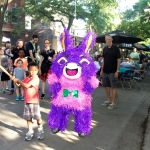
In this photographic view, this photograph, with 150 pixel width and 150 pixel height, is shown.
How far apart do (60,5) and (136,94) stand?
16557mm

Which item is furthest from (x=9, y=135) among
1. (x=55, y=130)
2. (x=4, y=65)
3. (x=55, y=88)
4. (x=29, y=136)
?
(x=4, y=65)

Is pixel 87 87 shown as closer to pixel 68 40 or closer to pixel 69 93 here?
pixel 69 93

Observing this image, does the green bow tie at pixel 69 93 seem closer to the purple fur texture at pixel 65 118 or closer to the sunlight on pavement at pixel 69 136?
the purple fur texture at pixel 65 118

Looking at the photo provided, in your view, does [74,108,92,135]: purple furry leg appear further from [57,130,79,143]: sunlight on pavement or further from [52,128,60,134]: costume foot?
[52,128,60,134]: costume foot

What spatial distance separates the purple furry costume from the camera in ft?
11.5

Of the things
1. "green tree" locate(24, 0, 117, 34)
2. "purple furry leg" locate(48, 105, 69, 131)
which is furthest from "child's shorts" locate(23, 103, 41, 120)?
"green tree" locate(24, 0, 117, 34)

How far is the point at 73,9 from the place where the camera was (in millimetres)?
22328

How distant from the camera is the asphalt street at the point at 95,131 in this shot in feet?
11.4

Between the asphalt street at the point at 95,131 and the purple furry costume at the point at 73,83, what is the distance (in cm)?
23

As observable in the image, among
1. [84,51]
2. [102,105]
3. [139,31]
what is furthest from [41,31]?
[84,51]

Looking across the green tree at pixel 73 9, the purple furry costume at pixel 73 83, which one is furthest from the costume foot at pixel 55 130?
A: the green tree at pixel 73 9

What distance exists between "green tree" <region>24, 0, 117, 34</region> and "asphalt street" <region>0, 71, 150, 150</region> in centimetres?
1729

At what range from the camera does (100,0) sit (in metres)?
23.7

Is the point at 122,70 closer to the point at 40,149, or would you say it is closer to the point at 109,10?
the point at 40,149
